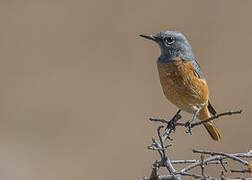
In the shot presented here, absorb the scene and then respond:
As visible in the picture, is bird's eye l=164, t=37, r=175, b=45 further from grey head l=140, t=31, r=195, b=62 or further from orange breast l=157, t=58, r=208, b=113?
orange breast l=157, t=58, r=208, b=113

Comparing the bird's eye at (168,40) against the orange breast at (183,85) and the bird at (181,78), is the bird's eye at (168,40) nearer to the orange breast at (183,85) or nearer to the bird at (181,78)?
the bird at (181,78)

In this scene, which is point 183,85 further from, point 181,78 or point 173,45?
point 173,45

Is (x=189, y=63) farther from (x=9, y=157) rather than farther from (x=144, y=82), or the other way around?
(x=144, y=82)

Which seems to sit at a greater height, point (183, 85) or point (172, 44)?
point (172, 44)

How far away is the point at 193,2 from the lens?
19.6 meters

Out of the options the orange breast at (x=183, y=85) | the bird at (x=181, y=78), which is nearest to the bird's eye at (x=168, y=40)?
the bird at (x=181, y=78)

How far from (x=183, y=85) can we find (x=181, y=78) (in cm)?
7

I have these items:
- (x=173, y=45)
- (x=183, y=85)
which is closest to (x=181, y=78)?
(x=183, y=85)

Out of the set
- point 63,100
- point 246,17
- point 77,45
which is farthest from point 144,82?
point 246,17

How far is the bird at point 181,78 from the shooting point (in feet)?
19.1

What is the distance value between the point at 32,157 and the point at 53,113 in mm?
1201

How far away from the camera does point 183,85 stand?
5.88 meters

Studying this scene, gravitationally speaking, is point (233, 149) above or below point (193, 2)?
below

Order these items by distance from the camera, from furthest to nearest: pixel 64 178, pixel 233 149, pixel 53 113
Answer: pixel 53 113, pixel 64 178, pixel 233 149
